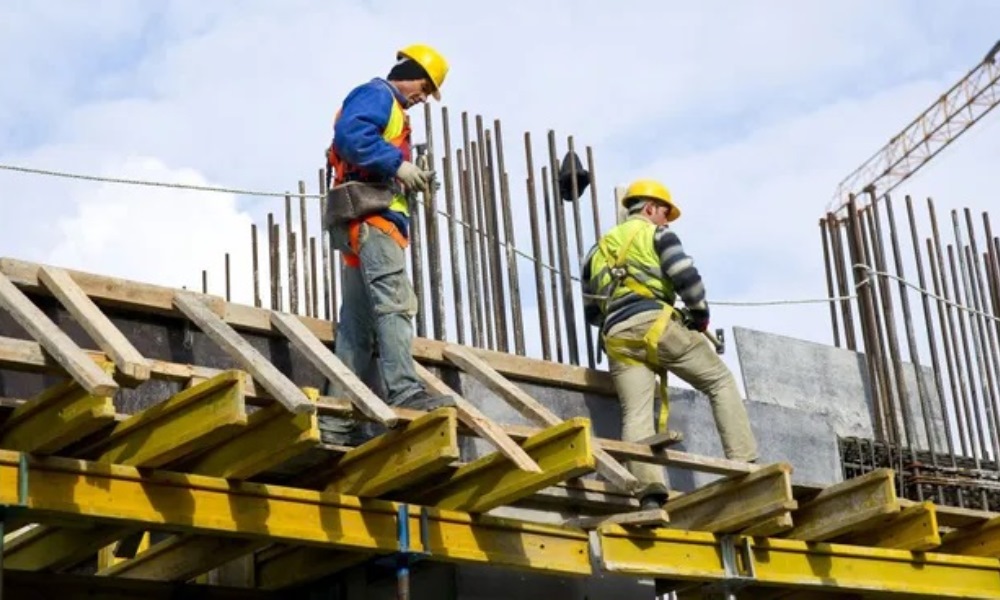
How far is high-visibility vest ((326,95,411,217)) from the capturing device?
991cm

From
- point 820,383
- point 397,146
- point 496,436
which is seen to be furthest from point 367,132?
point 820,383

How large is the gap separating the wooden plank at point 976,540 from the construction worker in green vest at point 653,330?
67.6 inches

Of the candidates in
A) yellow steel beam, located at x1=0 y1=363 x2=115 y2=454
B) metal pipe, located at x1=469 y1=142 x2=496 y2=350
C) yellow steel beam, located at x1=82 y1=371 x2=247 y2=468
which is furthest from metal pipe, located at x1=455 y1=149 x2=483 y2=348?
yellow steel beam, located at x1=0 y1=363 x2=115 y2=454

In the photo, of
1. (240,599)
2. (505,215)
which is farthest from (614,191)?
(240,599)

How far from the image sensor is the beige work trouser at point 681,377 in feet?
36.5

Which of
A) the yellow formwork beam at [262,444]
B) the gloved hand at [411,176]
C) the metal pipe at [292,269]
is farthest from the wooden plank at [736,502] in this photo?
the metal pipe at [292,269]

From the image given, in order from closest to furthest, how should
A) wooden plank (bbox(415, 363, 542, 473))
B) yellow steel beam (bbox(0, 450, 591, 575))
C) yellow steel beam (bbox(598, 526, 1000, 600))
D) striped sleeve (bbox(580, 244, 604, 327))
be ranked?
yellow steel beam (bbox(0, 450, 591, 575)) → wooden plank (bbox(415, 363, 542, 473)) → yellow steel beam (bbox(598, 526, 1000, 600)) → striped sleeve (bbox(580, 244, 604, 327))

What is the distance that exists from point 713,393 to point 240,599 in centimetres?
309

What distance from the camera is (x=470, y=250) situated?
13.0m

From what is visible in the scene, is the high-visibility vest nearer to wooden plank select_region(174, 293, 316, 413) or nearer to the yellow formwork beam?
wooden plank select_region(174, 293, 316, 413)

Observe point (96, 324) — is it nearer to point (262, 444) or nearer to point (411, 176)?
point (262, 444)

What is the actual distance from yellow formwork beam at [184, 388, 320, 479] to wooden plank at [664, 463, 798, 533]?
2787mm

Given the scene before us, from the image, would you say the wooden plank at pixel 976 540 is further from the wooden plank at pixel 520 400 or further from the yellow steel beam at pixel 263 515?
the yellow steel beam at pixel 263 515

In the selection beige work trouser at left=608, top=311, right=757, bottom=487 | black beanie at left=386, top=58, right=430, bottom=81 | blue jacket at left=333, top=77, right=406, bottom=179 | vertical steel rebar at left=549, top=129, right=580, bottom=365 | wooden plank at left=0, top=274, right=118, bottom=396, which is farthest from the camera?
vertical steel rebar at left=549, top=129, right=580, bottom=365
